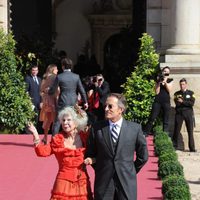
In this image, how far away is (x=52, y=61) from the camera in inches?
850

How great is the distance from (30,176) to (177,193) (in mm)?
3314

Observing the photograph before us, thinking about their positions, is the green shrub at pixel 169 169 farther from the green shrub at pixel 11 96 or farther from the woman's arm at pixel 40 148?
the green shrub at pixel 11 96

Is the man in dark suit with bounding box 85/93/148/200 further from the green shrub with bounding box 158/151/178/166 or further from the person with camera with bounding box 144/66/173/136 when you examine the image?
the person with camera with bounding box 144/66/173/136

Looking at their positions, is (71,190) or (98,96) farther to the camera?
(98,96)

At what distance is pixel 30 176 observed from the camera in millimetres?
12461

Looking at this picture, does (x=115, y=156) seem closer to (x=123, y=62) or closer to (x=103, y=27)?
(x=123, y=62)

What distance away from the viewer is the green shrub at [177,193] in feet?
31.9

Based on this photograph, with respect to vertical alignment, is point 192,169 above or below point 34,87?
below

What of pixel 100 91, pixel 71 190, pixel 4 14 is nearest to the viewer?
pixel 71 190

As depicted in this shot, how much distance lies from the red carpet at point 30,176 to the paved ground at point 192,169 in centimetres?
60

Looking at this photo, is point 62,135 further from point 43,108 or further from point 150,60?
point 150,60

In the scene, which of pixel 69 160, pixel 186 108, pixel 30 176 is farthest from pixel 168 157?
pixel 186 108

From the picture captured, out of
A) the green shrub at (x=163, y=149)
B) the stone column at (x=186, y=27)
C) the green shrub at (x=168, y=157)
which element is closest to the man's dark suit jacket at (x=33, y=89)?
the stone column at (x=186, y=27)

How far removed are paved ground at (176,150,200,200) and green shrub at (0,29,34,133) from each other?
11.3 feet
